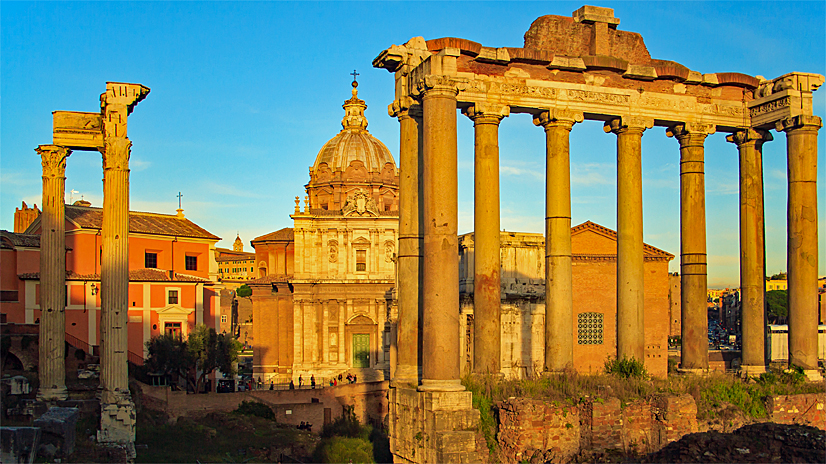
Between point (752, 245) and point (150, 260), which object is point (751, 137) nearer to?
point (752, 245)

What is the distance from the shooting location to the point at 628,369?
65.7ft

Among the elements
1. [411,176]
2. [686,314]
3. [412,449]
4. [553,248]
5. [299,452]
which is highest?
[411,176]

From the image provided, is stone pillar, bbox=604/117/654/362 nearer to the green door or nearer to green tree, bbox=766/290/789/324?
the green door

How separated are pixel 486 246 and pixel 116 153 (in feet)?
39.2

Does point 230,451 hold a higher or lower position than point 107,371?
lower

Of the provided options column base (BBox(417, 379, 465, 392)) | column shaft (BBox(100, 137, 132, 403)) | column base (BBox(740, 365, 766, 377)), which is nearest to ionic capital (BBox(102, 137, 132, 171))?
column shaft (BBox(100, 137, 132, 403))

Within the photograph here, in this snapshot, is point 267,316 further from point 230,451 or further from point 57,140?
point 57,140

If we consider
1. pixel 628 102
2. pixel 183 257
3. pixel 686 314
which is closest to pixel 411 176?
pixel 628 102

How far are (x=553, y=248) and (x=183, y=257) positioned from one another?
30.7m

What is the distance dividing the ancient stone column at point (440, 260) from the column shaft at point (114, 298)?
1096cm

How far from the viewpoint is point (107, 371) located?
24094 mm

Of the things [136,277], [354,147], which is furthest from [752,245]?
[354,147]

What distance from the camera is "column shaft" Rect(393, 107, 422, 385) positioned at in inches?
729

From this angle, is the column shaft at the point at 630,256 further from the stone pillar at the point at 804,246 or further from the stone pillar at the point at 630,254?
→ the stone pillar at the point at 804,246
